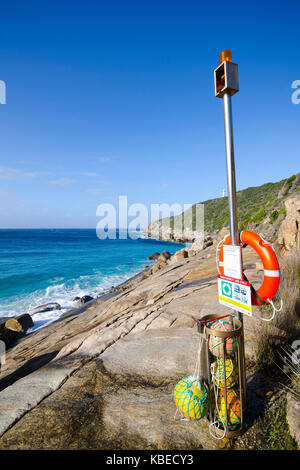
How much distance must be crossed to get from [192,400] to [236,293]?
1.11m

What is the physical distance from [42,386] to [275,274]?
3.23 m

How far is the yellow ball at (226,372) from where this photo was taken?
8.06 feet

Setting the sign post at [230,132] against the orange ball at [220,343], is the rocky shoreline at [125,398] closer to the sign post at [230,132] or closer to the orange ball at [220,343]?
the sign post at [230,132]

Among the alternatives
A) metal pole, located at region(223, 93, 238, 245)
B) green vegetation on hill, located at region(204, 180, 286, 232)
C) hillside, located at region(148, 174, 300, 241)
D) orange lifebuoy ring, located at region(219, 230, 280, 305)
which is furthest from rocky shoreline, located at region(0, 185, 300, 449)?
green vegetation on hill, located at region(204, 180, 286, 232)

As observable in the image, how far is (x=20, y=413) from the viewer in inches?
106

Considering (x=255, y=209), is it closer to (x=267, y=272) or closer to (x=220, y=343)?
(x=267, y=272)

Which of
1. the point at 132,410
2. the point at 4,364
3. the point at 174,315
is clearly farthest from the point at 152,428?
the point at 4,364

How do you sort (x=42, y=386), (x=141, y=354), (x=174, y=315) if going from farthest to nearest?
(x=174, y=315) < (x=141, y=354) < (x=42, y=386)

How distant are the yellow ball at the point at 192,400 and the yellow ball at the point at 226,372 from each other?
17 cm

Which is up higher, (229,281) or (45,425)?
(229,281)

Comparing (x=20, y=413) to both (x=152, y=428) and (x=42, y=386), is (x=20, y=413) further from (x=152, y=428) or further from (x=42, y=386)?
(x=152, y=428)

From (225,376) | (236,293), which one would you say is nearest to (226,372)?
(225,376)

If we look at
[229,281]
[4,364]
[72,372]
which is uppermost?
[229,281]

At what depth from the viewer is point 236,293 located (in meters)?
2.46
